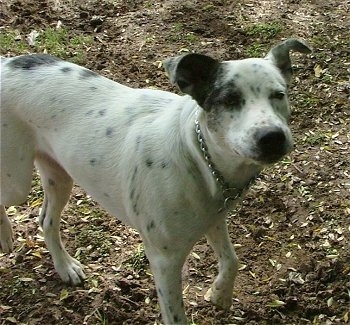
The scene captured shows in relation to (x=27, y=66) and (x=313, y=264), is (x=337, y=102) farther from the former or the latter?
(x=27, y=66)

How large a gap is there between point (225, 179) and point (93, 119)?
2.59ft

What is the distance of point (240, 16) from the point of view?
20.9 feet

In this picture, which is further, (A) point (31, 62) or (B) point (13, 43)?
(B) point (13, 43)

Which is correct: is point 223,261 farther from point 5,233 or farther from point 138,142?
point 5,233

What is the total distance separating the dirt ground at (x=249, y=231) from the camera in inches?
152

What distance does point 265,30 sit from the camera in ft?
20.2

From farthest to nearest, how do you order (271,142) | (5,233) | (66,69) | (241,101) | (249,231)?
(249,231) → (5,233) → (66,69) → (241,101) → (271,142)

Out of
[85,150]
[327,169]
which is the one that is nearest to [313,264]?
Result: [327,169]

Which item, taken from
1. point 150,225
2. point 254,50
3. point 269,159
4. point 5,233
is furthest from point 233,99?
point 254,50

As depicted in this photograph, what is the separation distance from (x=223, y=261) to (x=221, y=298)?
8.7 inches

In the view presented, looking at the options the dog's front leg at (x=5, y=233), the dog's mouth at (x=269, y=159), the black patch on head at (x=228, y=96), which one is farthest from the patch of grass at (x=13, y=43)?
the dog's mouth at (x=269, y=159)

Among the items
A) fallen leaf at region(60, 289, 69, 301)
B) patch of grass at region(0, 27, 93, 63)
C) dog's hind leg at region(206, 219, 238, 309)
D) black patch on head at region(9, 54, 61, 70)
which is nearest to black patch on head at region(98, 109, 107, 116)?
black patch on head at region(9, 54, 61, 70)

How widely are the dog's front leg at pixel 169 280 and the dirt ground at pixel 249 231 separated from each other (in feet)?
1.48

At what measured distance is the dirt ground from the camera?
3.86 metres
